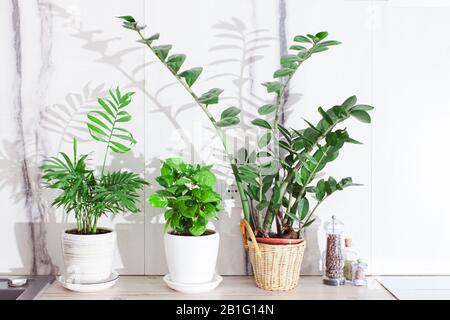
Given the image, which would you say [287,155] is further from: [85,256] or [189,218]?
[85,256]

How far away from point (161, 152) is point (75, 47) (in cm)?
41

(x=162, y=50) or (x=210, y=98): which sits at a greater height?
(x=162, y=50)

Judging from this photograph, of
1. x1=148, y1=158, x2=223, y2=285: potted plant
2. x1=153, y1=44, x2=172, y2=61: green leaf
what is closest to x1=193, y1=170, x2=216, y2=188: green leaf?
x1=148, y1=158, x2=223, y2=285: potted plant

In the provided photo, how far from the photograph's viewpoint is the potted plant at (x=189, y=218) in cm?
116

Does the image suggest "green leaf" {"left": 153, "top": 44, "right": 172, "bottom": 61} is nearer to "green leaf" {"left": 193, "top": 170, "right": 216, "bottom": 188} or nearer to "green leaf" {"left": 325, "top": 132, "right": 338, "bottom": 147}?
"green leaf" {"left": 193, "top": 170, "right": 216, "bottom": 188}

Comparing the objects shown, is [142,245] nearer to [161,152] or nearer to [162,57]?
[161,152]

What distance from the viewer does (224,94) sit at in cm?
138

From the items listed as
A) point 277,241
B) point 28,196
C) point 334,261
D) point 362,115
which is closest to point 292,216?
point 277,241

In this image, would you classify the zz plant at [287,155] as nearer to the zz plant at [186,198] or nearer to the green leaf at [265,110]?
the green leaf at [265,110]

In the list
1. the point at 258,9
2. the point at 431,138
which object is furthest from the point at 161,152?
the point at 431,138

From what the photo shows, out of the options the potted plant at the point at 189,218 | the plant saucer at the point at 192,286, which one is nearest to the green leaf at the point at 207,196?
the potted plant at the point at 189,218

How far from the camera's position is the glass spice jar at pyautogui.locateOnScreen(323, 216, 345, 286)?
4.19 ft

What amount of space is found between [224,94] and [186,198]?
1.28ft
